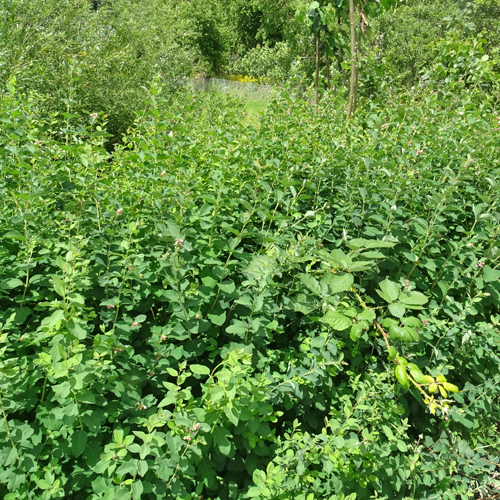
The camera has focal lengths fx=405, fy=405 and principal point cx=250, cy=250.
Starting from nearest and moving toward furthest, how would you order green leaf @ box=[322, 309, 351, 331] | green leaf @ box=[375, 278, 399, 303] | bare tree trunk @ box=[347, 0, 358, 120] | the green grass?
1. green leaf @ box=[322, 309, 351, 331]
2. green leaf @ box=[375, 278, 399, 303]
3. bare tree trunk @ box=[347, 0, 358, 120]
4. the green grass

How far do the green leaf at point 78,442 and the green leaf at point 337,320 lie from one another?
0.95m

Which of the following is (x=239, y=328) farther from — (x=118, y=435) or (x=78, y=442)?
(x=78, y=442)

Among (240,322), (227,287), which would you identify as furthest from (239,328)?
(227,287)

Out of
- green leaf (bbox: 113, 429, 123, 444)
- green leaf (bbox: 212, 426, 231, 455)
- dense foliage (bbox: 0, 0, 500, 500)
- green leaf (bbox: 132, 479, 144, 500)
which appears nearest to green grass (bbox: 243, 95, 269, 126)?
dense foliage (bbox: 0, 0, 500, 500)

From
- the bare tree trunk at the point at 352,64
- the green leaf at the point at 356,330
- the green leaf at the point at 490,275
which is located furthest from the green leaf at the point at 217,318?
the bare tree trunk at the point at 352,64

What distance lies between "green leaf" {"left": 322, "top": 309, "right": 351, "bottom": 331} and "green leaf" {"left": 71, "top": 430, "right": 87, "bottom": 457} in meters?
0.95

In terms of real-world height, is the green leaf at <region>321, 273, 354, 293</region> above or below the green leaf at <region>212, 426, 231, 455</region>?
above

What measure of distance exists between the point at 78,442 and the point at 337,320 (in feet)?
3.31

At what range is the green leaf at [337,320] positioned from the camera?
5.14ft

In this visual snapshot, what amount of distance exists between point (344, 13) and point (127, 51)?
5201mm

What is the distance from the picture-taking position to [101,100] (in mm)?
7148

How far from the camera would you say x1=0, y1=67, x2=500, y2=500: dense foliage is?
136cm

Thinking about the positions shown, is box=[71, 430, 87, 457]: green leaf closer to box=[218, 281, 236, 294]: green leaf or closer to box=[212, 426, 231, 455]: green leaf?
box=[212, 426, 231, 455]: green leaf

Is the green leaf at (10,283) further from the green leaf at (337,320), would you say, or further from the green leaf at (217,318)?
the green leaf at (337,320)
